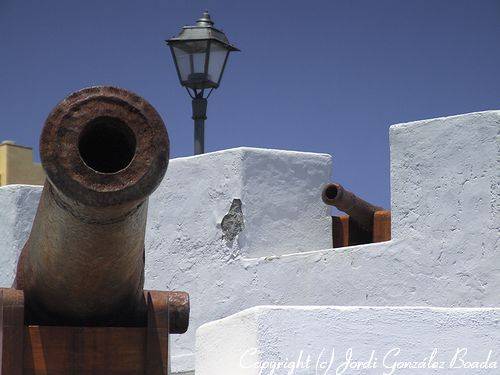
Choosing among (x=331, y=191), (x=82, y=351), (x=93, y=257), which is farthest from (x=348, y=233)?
(x=93, y=257)

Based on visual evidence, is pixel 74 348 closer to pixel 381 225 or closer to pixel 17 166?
pixel 381 225

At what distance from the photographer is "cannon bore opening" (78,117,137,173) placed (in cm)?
343

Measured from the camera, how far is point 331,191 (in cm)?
791

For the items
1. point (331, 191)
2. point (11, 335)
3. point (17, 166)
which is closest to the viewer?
point (11, 335)

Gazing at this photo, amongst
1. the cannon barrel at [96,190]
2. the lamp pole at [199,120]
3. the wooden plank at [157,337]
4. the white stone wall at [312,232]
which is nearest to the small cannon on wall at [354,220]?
the white stone wall at [312,232]

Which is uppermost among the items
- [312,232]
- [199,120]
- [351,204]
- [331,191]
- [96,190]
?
[199,120]

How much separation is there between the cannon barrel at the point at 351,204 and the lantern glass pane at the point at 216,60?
1.24 m

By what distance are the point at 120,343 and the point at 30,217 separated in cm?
378

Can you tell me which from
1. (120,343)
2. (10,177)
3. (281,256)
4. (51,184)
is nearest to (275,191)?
(281,256)

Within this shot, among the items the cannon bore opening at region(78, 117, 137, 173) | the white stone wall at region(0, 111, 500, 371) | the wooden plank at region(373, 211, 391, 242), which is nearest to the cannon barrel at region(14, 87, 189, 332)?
the cannon bore opening at region(78, 117, 137, 173)

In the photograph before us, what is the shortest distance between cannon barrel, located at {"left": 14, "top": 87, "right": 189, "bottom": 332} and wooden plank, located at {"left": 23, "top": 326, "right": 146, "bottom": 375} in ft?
0.52

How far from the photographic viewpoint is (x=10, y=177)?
1895 centimetres

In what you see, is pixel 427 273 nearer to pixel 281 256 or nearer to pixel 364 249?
pixel 364 249

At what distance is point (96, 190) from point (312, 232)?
4985 mm
